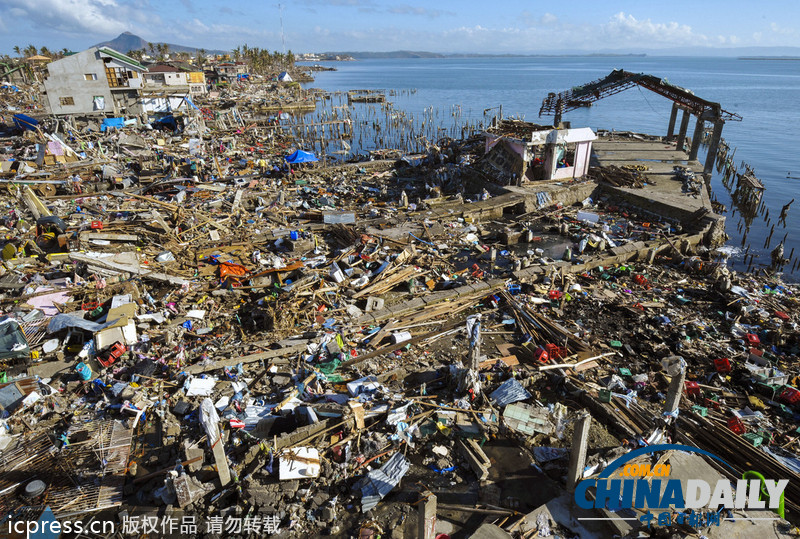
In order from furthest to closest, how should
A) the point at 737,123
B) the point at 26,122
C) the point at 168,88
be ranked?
1. the point at 737,123
2. the point at 168,88
3. the point at 26,122

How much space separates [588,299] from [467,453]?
26.3 ft

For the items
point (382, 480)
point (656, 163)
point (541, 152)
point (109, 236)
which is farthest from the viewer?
point (656, 163)

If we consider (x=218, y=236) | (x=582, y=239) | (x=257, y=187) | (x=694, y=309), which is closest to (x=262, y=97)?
(x=257, y=187)

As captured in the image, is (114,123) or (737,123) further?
(737,123)

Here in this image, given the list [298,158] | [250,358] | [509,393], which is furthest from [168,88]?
[509,393]

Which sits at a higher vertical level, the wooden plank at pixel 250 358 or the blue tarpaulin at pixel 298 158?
the blue tarpaulin at pixel 298 158

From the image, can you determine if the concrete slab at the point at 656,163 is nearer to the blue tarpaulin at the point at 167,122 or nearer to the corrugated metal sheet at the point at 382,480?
the corrugated metal sheet at the point at 382,480

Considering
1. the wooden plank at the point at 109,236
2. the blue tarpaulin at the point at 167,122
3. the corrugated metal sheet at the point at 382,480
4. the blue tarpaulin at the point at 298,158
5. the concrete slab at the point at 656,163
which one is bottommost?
the corrugated metal sheet at the point at 382,480

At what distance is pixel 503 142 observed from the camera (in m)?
24.7

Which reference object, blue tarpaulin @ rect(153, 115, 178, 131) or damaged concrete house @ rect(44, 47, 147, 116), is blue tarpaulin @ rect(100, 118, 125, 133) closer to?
blue tarpaulin @ rect(153, 115, 178, 131)

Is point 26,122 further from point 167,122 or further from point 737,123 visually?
point 737,123

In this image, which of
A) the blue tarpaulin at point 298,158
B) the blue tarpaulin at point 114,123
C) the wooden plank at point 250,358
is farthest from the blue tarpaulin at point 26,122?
the wooden plank at point 250,358

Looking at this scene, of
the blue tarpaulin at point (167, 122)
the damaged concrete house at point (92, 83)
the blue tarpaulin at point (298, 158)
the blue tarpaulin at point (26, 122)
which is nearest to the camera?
the blue tarpaulin at point (298, 158)

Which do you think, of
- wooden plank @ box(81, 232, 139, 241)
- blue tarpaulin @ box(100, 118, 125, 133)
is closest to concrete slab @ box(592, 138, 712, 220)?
wooden plank @ box(81, 232, 139, 241)
